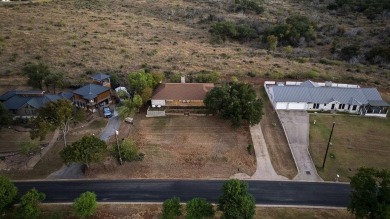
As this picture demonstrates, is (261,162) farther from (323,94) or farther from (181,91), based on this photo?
(323,94)

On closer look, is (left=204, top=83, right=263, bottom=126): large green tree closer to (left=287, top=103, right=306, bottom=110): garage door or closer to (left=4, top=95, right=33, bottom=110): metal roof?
(left=287, top=103, right=306, bottom=110): garage door

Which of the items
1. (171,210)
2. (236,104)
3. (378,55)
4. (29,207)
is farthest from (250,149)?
(378,55)

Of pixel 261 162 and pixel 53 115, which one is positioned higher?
pixel 53 115

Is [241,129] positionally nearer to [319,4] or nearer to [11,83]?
[11,83]

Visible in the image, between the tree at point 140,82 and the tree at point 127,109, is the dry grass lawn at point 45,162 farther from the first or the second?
the tree at point 140,82

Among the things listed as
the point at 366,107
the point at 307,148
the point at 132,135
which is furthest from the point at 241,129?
the point at 366,107

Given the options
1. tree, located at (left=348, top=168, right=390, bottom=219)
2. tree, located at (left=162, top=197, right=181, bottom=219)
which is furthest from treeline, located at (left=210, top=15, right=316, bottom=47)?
tree, located at (left=162, top=197, right=181, bottom=219)

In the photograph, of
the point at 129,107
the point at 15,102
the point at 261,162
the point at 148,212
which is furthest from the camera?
the point at 129,107
